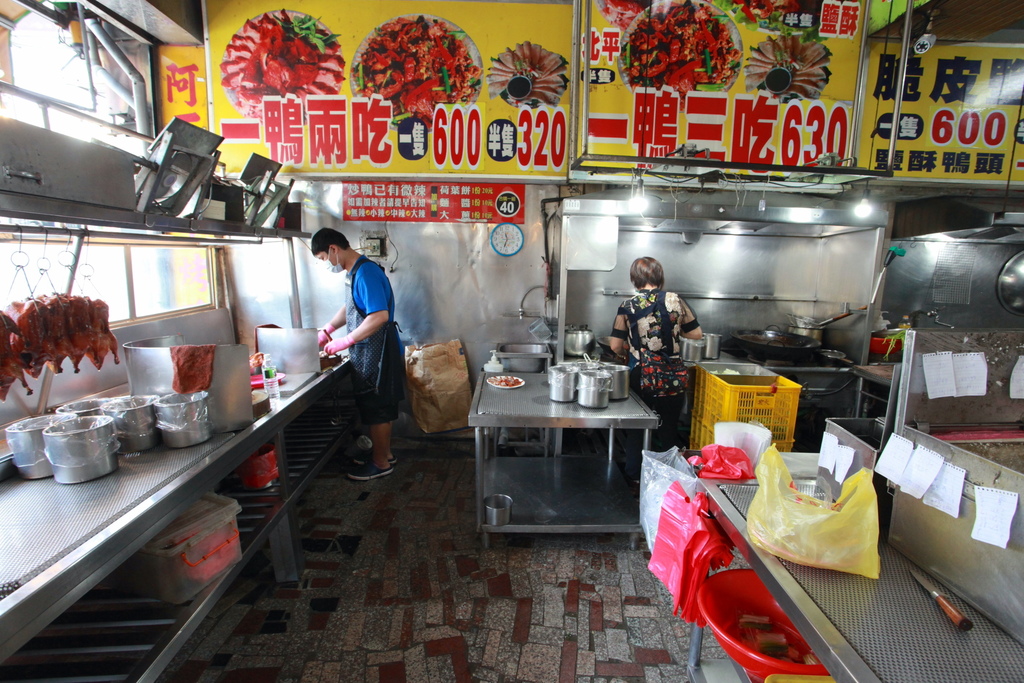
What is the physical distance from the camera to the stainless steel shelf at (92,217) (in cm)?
145

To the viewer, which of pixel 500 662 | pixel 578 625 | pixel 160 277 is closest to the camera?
pixel 500 662

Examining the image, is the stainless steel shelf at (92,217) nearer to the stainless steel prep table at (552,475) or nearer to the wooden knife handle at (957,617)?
the stainless steel prep table at (552,475)

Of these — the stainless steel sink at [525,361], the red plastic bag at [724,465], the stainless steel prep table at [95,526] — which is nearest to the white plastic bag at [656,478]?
the red plastic bag at [724,465]

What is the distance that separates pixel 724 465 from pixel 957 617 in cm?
80

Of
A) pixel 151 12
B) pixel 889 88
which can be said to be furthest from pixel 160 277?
pixel 889 88

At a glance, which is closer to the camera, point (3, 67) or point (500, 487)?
point (3, 67)

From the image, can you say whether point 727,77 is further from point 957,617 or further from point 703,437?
point 957,617

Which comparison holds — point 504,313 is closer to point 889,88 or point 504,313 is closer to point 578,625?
point 578,625

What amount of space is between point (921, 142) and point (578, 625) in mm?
4804

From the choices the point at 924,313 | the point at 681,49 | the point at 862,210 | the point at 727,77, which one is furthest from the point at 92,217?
the point at 924,313

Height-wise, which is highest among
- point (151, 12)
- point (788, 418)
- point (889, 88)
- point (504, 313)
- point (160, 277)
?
point (151, 12)

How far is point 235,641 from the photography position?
2.13 meters

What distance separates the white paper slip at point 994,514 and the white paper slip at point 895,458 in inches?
8.2

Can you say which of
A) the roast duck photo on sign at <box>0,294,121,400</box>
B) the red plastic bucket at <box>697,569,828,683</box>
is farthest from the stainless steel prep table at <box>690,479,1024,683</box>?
the roast duck photo on sign at <box>0,294,121,400</box>
